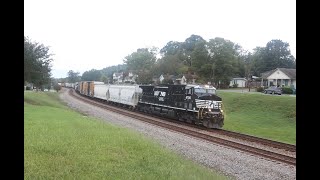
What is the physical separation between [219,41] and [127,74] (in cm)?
2243

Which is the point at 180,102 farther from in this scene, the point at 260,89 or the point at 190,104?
the point at 260,89

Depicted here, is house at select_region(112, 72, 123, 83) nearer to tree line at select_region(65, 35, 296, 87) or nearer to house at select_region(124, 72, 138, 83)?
house at select_region(124, 72, 138, 83)

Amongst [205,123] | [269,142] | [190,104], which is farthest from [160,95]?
[269,142]

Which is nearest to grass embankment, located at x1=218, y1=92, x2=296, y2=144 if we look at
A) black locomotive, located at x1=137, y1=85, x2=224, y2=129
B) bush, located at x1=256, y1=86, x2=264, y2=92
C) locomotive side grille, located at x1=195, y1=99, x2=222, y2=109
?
bush, located at x1=256, y1=86, x2=264, y2=92

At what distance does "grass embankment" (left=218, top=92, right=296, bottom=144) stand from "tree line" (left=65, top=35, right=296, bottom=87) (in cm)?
222

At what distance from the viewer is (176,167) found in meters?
8.94

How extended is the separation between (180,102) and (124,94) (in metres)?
12.6

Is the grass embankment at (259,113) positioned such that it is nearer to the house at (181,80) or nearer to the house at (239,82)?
the house at (239,82)

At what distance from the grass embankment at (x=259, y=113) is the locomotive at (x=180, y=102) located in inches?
56.1
